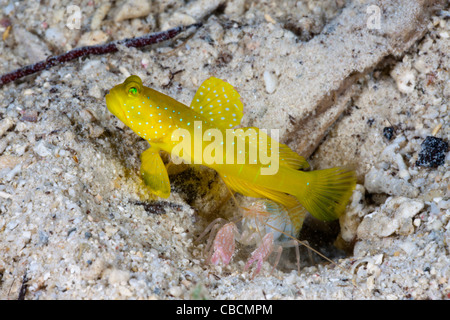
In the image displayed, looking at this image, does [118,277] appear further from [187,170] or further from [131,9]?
[131,9]

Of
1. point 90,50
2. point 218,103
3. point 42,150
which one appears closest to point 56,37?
point 90,50

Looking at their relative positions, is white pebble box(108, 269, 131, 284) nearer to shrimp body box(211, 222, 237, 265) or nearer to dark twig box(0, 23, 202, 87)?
shrimp body box(211, 222, 237, 265)

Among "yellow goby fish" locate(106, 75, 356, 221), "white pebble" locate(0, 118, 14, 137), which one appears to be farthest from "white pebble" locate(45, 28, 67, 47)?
"yellow goby fish" locate(106, 75, 356, 221)

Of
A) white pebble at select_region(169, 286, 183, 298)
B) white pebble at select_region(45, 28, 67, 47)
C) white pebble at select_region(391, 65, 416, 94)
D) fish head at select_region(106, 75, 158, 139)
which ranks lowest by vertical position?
white pebble at select_region(169, 286, 183, 298)

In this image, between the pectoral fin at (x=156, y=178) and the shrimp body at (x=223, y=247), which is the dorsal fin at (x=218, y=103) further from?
the shrimp body at (x=223, y=247)

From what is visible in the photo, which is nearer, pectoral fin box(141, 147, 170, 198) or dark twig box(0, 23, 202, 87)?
pectoral fin box(141, 147, 170, 198)

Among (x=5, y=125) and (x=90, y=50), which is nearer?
(x=5, y=125)

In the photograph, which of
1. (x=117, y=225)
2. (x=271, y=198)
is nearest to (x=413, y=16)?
(x=271, y=198)
